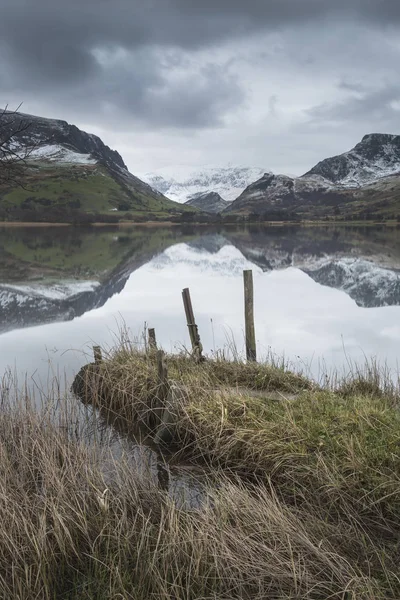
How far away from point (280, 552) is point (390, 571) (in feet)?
3.72

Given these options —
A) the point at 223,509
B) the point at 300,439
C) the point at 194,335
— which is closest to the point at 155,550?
the point at 223,509

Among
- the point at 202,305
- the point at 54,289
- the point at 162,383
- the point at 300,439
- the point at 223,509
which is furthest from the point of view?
the point at 54,289

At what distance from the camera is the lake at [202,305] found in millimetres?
19641

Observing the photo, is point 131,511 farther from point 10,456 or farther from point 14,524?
point 10,456

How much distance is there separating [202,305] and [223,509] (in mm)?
26900

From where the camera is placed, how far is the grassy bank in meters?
5.32

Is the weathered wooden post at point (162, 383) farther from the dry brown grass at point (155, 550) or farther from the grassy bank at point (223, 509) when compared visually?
the dry brown grass at point (155, 550)

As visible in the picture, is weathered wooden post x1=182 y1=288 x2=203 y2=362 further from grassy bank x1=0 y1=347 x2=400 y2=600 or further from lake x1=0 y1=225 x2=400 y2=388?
grassy bank x1=0 y1=347 x2=400 y2=600

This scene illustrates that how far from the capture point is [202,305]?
33.1m

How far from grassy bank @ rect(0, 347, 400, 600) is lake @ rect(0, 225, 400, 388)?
330cm

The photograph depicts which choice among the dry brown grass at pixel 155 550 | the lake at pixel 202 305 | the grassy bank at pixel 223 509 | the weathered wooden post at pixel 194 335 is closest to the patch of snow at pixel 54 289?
the lake at pixel 202 305

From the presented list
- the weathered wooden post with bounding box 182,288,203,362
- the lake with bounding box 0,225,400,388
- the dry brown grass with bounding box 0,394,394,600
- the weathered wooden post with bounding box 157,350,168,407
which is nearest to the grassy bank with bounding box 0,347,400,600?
the dry brown grass with bounding box 0,394,394,600

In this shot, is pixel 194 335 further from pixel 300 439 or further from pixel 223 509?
pixel 223 509

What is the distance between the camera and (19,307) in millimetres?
30234
